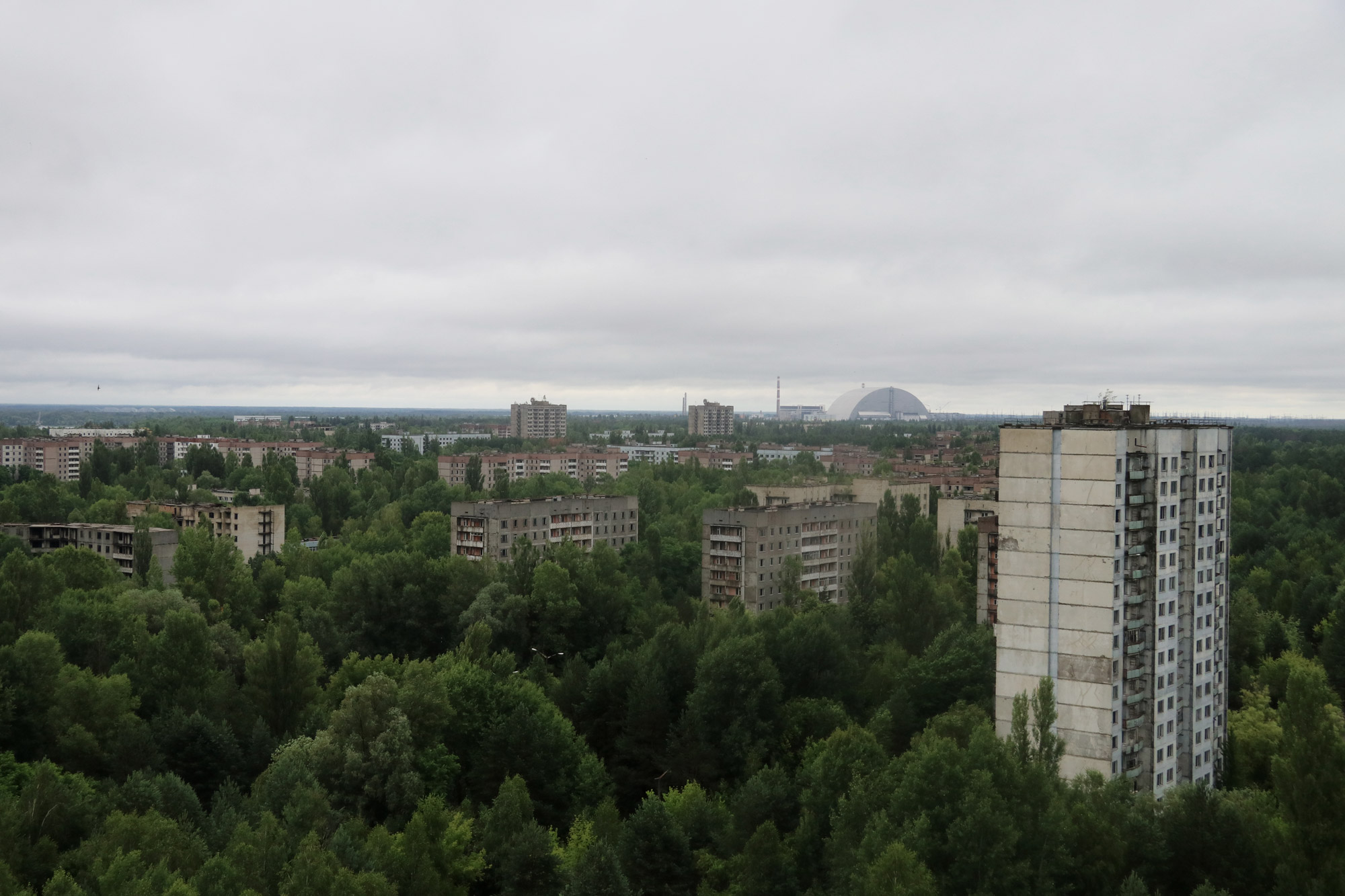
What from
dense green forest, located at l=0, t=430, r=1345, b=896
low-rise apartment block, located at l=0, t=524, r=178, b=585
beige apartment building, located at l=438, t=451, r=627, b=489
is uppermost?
beige apartment building, located at l=438, t=451, r=627, b=489

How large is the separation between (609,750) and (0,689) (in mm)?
19243

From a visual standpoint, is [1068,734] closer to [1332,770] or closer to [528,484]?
[1332,770]

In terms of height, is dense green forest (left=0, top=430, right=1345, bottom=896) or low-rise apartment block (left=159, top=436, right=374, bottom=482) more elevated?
low-rise apartment block (left=159, top=436, right=374, bottom=482)

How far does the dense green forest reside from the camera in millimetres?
24000

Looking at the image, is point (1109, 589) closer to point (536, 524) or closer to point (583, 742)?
point (583, 742)

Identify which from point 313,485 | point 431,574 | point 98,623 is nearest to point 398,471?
point 313,485

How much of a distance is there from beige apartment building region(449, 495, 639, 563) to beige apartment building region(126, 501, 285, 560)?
17864mm

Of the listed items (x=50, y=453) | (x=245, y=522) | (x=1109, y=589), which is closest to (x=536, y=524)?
(x=245, y=522)

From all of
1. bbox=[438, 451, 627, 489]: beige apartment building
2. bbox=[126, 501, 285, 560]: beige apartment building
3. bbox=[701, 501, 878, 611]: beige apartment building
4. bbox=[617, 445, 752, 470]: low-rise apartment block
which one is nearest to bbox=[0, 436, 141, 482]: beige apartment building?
bbox=[438, 451, 627, 489]: beige apartment building

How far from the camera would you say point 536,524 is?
6700 centimetres

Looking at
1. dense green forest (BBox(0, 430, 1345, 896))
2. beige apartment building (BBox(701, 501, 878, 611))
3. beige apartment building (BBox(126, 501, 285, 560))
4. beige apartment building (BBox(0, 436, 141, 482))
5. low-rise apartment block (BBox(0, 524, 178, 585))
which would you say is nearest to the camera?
dense green forest (BBox(0, 430, 1345, 896))

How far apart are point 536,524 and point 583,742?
102ft

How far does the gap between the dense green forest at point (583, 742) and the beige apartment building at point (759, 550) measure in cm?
248

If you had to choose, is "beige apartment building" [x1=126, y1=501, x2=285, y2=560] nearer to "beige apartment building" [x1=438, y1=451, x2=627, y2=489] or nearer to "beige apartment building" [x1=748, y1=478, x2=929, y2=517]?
"beige apartment building" [x1=748, y1=478, x2=929, y2=517]
